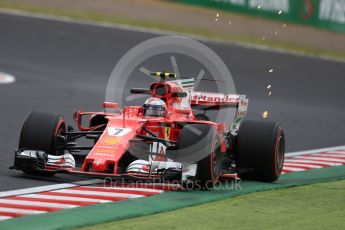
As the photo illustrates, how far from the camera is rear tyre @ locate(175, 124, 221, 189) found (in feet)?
35.4

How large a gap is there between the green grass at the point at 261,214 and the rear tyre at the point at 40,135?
90.7 inches

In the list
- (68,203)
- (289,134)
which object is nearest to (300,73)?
(289,134)

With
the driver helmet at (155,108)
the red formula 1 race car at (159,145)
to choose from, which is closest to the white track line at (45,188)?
the red formula 1 race car at (159,145)

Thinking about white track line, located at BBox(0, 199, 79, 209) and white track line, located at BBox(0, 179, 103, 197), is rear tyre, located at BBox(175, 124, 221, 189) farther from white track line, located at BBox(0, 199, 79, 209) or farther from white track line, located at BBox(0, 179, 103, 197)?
white track line, located at BBox(0, 199, 79, 209)

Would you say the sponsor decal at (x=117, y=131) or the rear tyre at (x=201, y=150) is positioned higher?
the sponsor decal at (x=117, y=131)

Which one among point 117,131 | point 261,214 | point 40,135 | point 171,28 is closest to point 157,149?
point 117,131

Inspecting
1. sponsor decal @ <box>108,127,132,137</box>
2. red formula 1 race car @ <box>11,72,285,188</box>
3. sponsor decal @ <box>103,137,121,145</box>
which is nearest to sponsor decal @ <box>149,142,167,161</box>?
red formula 1 race car @ <box>11,72,285,188</box>

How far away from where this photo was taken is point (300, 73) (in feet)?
87.5

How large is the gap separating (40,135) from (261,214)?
3.08 meters

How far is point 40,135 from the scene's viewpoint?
11328 mm

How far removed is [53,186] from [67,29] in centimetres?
1958

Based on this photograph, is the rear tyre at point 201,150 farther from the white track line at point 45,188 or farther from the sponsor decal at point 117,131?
the white track line at point 45,188

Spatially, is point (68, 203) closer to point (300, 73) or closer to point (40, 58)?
point (40, 58)

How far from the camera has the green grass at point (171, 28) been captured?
103 ft
